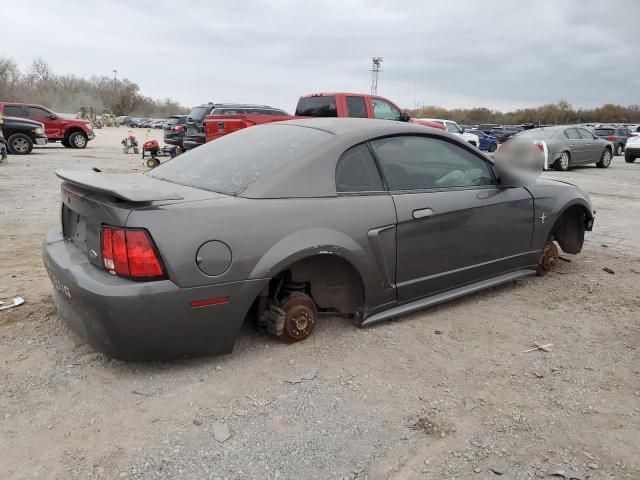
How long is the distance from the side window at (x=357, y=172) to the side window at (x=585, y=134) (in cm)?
1595

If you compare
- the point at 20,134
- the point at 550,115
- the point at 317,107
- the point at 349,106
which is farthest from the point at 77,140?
the point at 550,115

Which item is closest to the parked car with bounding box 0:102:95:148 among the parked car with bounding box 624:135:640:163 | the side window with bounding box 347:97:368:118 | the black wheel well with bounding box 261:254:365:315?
the side window with bounding box 347:97:368:118

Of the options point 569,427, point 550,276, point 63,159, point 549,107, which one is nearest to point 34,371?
point 569,427

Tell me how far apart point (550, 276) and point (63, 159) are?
15.4m

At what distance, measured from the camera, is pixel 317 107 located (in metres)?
12.7

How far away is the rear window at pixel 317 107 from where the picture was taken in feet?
40.3

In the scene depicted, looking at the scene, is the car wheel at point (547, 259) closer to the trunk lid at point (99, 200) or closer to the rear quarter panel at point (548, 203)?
the rear quarter panel at point (548, 203)

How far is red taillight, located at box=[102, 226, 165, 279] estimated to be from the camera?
2453 millimetres

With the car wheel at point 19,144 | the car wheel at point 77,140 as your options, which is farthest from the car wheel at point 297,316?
the car wheel at point 77,140

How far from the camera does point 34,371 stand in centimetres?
272

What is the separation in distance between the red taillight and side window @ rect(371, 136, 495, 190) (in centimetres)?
157

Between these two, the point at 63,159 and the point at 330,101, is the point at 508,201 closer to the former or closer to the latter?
the point at 330,101

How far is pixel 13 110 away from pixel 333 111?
1286 cm

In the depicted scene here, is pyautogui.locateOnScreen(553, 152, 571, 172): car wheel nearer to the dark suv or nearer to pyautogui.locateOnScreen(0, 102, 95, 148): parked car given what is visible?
the dark suv
